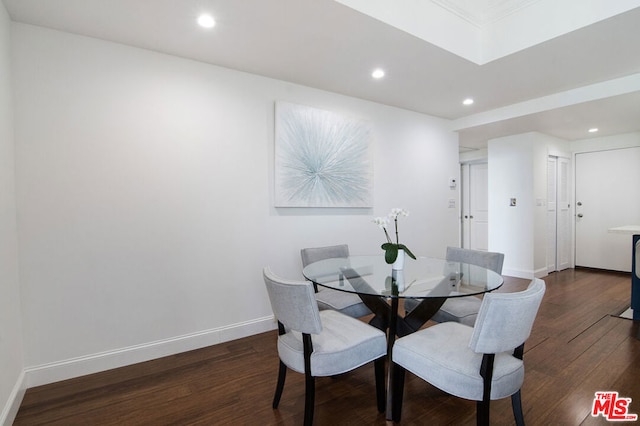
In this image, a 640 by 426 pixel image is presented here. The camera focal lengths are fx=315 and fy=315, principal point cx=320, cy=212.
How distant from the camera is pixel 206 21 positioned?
2.22 m

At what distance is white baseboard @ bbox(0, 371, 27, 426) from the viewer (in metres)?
1.73

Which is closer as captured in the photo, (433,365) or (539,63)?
(433,365)

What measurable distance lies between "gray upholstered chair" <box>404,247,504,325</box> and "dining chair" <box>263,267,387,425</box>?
0.71m

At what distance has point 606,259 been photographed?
5672mm

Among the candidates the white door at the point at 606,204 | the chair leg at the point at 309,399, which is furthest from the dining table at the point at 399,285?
the white door at the point at 606,204

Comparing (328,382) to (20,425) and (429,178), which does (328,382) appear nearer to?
(20,425)

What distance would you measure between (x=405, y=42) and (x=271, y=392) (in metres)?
2.78

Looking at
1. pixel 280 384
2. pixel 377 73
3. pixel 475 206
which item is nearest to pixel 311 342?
pixel 280 384

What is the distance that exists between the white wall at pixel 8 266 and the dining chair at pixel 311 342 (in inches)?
60.0

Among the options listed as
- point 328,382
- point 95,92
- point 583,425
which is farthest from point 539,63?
point 95,92

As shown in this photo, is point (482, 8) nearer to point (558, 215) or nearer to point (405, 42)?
point (405, 42)

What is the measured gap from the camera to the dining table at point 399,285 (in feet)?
6.10

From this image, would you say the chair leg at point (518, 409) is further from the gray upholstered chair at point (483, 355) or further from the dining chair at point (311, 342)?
the dining chair at point (311, 342)

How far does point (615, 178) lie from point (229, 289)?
6697 mm
